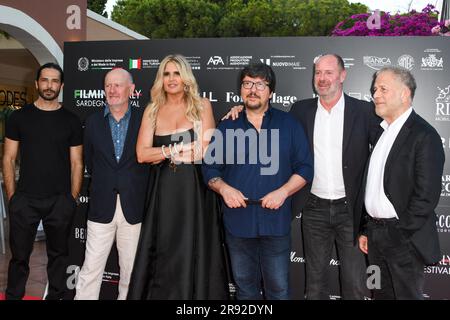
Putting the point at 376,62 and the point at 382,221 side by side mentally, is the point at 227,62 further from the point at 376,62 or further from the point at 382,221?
the point at 382,221

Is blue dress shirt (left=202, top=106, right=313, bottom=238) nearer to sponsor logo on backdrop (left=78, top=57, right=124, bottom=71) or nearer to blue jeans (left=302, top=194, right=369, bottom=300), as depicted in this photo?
blue jeans (left=302, top=194, right=369, bottom=300)

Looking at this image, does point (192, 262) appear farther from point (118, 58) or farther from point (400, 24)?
point (400, 24)

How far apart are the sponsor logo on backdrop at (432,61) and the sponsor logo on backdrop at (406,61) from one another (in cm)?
8

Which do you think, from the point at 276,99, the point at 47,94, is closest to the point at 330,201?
the point at 276,99

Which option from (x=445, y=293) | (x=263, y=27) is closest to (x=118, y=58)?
(x=445, y=293)

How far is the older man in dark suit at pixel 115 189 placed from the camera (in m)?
3.21

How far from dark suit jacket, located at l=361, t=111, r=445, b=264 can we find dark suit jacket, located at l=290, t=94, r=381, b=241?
1.37ft

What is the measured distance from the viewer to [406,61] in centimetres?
375

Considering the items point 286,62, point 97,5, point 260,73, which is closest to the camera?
point 260,73

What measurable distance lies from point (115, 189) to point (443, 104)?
2.71m

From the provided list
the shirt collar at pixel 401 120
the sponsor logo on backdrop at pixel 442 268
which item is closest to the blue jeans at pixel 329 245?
the shirt collar at pixel 401 120

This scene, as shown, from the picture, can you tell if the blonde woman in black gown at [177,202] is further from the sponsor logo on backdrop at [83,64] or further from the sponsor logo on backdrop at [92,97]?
the sponsor logo on backdrop at [83,64]

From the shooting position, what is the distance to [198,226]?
3.05 m

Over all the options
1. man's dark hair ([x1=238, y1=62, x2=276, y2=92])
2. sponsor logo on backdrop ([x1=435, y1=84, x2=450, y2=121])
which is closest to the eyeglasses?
man's dark hair ([x1=238, y1=62, x2=276, y2=92])
